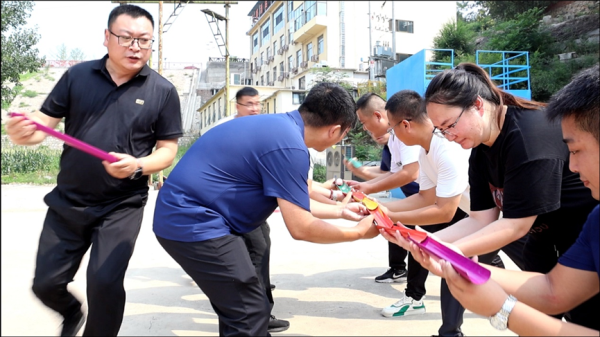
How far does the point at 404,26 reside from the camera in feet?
90.4

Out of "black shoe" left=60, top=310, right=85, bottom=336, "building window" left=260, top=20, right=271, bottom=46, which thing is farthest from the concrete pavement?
"building window" left=260, top=20, right=271, bottom=46

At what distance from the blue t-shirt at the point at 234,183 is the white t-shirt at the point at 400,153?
6.90ft

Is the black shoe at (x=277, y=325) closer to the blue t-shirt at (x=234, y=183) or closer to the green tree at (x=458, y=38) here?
the blue t-shirt at (x=234, y=183)

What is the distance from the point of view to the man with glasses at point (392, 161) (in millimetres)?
4266

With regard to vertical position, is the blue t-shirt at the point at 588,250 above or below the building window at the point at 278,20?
below

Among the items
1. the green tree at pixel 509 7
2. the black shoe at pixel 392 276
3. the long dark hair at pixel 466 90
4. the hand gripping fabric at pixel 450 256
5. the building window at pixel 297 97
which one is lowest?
the black shoe at pixel 392 276

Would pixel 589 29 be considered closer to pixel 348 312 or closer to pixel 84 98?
pixel 348 312

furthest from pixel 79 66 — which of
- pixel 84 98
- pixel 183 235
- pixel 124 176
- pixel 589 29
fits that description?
pixel 589 29

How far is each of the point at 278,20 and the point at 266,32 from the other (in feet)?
11.2

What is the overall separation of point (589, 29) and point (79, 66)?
798 inches

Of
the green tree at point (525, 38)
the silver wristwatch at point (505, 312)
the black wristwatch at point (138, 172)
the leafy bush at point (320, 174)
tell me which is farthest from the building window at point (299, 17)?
the silver wristwatch at point (505, 312)

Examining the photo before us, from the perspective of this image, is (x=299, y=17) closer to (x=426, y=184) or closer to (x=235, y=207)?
Answer: (x=426, y=184)

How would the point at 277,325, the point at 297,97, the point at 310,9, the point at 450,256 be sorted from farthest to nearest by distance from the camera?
the point at 310,9 < the point at 297,97 < the point at 277,325 < the point at 450,256

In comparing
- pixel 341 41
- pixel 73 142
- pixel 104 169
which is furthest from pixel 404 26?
pixel 73 142
